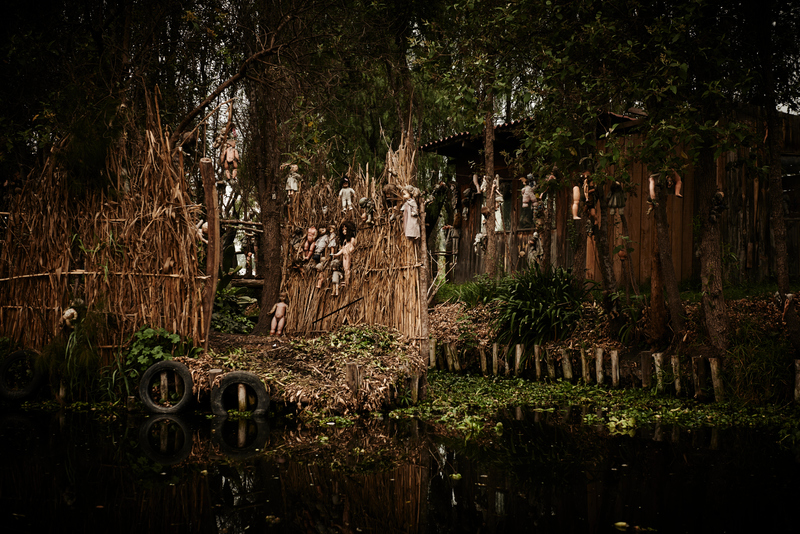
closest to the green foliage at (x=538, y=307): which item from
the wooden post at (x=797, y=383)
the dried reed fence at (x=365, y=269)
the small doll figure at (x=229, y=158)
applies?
the dried reed fence at (x=365, y=269)

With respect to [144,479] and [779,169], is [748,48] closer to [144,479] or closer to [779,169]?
[779,169]

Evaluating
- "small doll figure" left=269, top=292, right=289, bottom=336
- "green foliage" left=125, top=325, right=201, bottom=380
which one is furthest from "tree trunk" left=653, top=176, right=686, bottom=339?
"green foliage" left=125, top=325, right=201, bottom=380

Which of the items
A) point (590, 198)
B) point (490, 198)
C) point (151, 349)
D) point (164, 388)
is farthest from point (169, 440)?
point (490, 198)

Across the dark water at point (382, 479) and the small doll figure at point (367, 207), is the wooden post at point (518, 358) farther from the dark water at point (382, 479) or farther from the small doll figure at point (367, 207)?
the small doll figure at point (367, 207)

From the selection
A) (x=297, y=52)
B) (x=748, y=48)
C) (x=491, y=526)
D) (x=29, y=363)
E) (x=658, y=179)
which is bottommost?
(x=491, y=526)

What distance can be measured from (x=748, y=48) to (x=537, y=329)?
4.07m

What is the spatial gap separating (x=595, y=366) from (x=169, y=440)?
4946mm

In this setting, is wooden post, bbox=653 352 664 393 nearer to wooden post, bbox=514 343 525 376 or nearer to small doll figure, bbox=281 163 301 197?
wooden post, bbox=514 343 525 376

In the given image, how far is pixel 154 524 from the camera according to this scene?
128 inches

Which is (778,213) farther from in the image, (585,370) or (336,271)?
(336,271)

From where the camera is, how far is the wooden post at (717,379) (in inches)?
248

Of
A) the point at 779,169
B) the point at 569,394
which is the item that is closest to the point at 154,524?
the point at 569,394

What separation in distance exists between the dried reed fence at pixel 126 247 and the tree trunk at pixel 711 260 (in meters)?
5.39

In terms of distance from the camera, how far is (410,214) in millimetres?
6762
